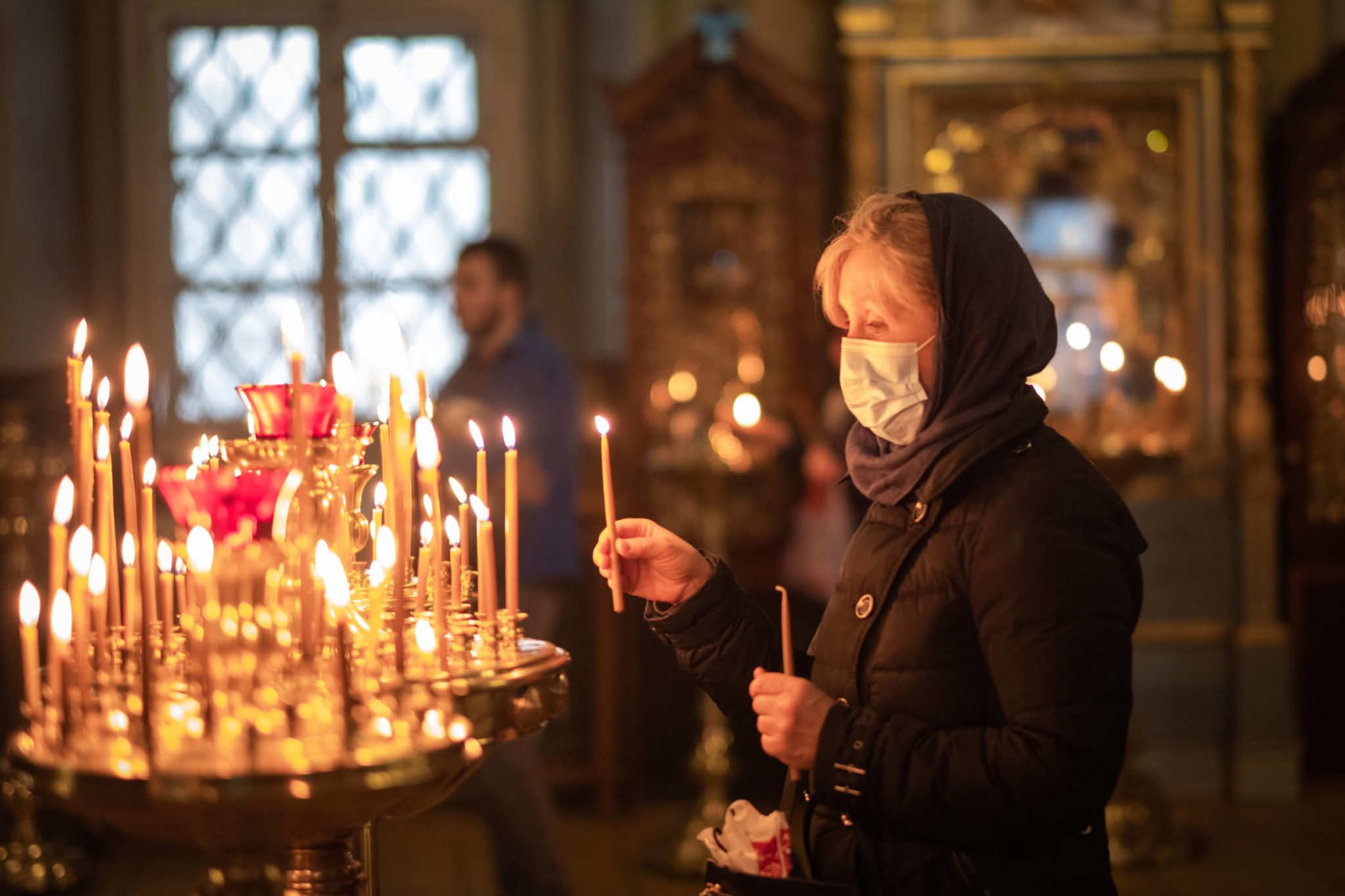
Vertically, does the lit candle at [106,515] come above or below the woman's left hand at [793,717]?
above

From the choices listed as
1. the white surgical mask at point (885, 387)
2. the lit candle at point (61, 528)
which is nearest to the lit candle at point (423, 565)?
the lit candle at point (61, 528)

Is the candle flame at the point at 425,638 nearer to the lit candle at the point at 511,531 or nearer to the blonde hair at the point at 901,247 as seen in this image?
the lit candle at the point at 511,531

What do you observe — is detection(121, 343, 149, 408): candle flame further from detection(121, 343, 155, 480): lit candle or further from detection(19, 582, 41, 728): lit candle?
detection(19, 582, 41, 728): lit candle

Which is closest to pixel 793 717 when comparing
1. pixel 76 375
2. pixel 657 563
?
pixel 657 563

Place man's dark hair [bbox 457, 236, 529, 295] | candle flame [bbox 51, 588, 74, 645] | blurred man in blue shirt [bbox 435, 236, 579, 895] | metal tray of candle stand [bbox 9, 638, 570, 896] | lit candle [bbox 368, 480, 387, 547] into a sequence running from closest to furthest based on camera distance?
metal tray of candle stand [bbox 9, 638, 570, 896], candle flame [bbox 51, 588, 74, 645], lit candle [bbox 368, 480, 387, 547], blurred man in blue shirt [bbox 435, 236, 579, 895], man's dark hair [bbox 457, 236, 529, 295]

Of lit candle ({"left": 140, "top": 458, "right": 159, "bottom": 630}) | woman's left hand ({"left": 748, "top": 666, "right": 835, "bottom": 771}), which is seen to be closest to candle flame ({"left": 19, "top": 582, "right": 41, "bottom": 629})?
lit candle ({"left": 140, "top": 458, "right": 159, "bottom": 630})

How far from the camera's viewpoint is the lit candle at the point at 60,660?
131 cm

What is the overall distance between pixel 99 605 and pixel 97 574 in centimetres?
4

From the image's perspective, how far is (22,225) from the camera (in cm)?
531

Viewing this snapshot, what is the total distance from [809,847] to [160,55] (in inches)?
204

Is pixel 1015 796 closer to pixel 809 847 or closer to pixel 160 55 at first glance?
pixel 809 847

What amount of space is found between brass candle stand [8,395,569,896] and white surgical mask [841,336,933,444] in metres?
0.47

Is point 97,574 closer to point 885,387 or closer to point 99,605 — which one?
point 99,605

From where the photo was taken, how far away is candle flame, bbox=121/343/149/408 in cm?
139
